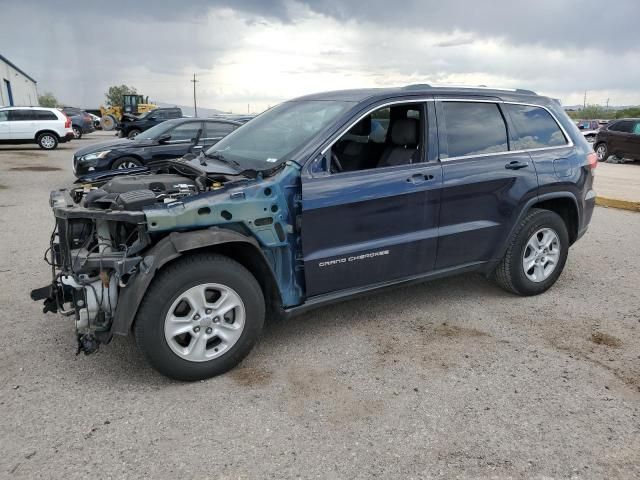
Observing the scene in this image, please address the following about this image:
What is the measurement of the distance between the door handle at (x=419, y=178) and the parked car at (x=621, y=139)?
54.4 feet

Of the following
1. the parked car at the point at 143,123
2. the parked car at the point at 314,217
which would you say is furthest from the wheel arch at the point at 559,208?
the parked car at the point at 143,123

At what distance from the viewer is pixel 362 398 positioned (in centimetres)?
308

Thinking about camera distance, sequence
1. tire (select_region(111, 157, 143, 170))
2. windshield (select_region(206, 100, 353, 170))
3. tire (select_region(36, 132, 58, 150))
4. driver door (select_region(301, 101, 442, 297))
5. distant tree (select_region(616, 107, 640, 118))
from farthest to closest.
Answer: distant tree (select_region(616, 107, 640, 118)) → tire (select_region(36, 132, 58, 150)) → tire (select_region(111, 157, 143, 170)) → windshield (select_region(206, 100, 353, 170)) → driver door (select_region(301, 101, 442, 297))

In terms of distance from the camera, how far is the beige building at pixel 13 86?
146ft

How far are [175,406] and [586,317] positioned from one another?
3.35 m

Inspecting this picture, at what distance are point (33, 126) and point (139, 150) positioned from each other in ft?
41.3

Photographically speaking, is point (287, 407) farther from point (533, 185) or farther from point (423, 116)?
point (533, 185)

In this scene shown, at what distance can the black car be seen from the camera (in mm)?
9828

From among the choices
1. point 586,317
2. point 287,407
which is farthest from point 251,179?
point 586,317

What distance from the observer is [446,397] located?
309 cm

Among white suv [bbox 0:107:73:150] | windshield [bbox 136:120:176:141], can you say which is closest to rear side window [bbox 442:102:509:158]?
windshield [bbox 136:120:176:141]

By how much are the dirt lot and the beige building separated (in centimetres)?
4621

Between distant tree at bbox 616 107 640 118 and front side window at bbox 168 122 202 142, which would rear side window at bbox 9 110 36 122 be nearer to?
front side window at bbox 168 122 202 142

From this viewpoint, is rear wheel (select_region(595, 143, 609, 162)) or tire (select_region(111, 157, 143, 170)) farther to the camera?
rear wheel (select_region(595, 143, 609, 162))
